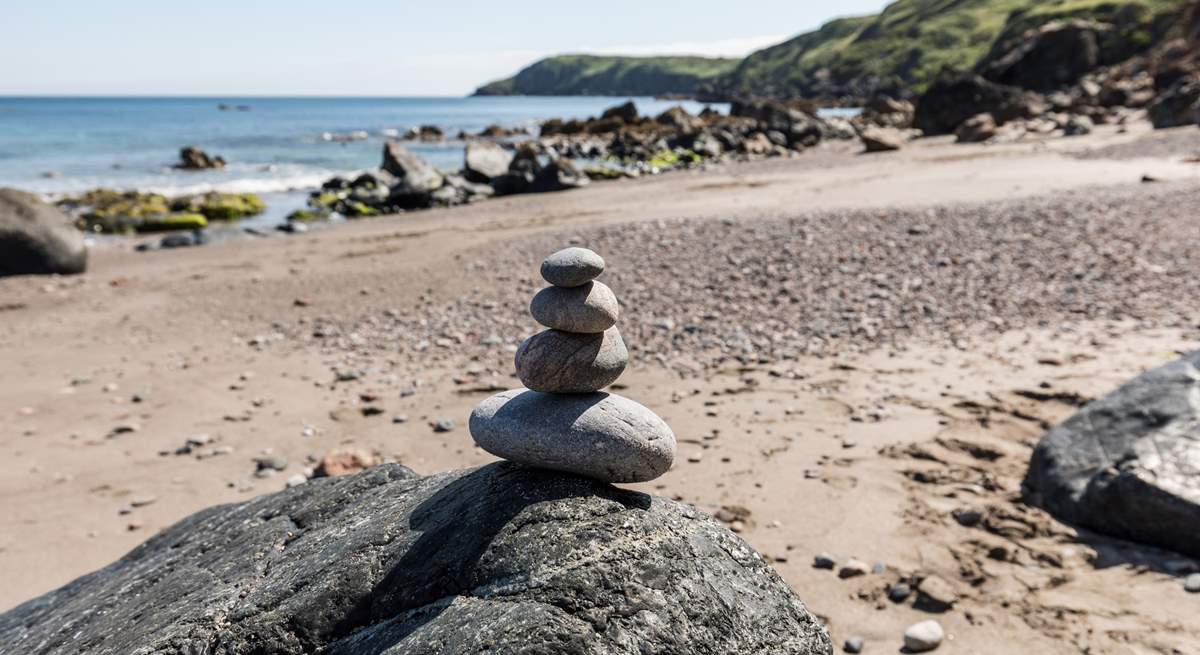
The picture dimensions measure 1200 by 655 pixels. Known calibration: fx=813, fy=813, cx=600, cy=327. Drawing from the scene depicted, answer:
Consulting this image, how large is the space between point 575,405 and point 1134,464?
15.9 ft

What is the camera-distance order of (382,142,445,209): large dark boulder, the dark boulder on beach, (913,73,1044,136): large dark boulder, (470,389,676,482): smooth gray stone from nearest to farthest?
(470,389,676,482): smooth gray stone
(382,142,445,209): large dark boulder
(913,73,1044,136): large dark boulder
the dark boulder on beach

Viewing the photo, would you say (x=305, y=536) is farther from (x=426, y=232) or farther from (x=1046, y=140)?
(x=1046, y=140)

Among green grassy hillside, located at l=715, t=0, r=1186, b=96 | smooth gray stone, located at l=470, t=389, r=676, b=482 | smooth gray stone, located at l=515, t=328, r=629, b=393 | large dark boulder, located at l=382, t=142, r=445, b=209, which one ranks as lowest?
large dark boulder, located at l=382, t=142, r=445, b=209

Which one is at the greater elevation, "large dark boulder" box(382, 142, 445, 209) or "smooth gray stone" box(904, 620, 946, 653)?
"large dark boulder" box(382, 142, 445, 209)

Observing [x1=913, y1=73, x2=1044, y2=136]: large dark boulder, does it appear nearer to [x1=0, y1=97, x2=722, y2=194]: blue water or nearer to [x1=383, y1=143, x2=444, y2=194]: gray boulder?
[x1=0, y1=97, x2=722, y2=194]: blue water

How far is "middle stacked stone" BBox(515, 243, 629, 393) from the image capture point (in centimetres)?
393

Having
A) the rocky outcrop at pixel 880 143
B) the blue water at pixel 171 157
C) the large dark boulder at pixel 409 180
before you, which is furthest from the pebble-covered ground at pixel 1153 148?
the blue water at pixel 171 157

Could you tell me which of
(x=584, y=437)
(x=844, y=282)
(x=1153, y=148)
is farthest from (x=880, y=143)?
(x=584, y=437)

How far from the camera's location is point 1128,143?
26250 mm

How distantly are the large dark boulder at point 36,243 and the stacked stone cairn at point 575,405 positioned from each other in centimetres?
1902

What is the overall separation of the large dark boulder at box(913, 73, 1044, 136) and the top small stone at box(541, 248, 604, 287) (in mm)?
42308

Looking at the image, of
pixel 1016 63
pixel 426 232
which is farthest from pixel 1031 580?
pixel 1016 63

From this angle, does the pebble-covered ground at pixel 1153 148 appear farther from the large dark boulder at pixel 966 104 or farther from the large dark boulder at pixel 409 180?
the large dark boulder at pixel 409 180

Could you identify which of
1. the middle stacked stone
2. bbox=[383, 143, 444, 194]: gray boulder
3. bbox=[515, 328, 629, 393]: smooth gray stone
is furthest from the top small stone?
bbox=[383, 143, 444, 194]: gray boulder
